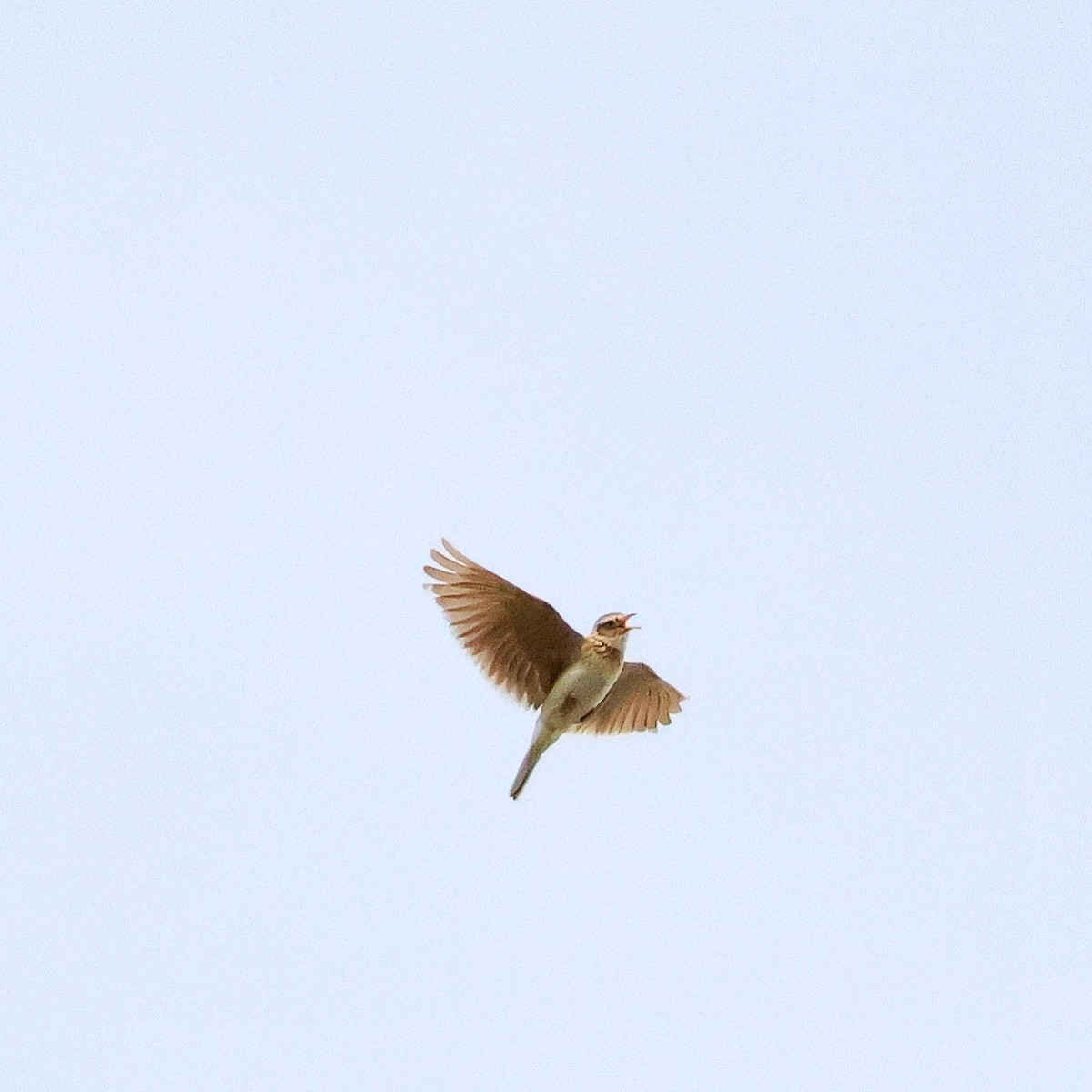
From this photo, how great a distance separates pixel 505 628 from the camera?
17312mm

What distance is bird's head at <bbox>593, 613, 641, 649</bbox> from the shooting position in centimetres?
1705

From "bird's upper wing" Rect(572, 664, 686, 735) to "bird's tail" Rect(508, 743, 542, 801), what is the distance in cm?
120

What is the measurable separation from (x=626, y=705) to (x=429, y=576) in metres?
3.21

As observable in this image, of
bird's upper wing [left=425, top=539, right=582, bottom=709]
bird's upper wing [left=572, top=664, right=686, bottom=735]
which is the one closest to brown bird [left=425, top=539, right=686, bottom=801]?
bird's upper wing [left=425, top=539, right=582, bottom=709]

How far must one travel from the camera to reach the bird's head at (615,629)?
17.0m

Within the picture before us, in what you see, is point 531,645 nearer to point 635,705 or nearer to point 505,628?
point 505,628

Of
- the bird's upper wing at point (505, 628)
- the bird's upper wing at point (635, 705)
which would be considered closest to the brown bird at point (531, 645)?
the bird's upper wing at point (505, 628)

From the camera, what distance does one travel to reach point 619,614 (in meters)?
17.1

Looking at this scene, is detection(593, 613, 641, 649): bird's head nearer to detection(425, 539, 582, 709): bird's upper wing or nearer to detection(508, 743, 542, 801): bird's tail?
detection(425, 539, 582, 709): bird's upper wing

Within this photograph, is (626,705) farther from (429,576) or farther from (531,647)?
(429,576)

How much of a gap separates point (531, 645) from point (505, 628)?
0.34 m

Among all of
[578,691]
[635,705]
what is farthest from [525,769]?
[635,705]

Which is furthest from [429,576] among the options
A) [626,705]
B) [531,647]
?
[626,705]

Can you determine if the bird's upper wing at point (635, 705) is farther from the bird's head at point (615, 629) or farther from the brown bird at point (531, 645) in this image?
the bird's head at point (615, 629)
